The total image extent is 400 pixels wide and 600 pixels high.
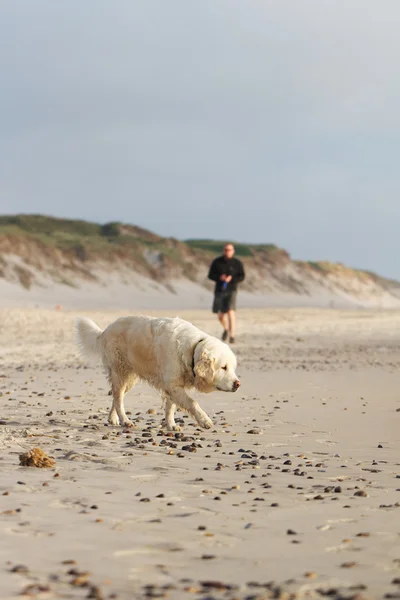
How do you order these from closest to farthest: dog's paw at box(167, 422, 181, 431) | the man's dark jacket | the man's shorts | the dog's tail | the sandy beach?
the sandy beach < dog's paw at box(167, 422, 181, 431) < the dog's tail < the man's shorts < the man's dark jacket

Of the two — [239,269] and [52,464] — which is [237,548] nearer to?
[52,464]

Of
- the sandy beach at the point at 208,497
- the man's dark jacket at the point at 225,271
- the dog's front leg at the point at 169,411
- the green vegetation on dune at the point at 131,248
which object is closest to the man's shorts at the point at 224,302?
the man's dark jacket at the point at 225,271

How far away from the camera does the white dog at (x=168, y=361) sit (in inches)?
317

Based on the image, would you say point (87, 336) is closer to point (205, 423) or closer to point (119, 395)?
point (119, 395)

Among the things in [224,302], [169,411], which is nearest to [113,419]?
[169,411]

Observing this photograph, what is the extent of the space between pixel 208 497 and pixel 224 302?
44.9ft

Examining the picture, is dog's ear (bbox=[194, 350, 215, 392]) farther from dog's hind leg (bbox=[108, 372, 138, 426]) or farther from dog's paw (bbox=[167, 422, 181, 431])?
dog's hind leg (bbox=[108, 372, 138, 426])

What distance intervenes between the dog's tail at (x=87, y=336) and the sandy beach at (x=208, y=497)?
2.46ft

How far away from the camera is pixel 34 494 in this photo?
5328mm

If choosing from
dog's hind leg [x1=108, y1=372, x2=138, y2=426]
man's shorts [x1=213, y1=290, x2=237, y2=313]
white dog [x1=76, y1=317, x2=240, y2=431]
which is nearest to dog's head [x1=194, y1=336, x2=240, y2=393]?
white dog [x1=76, y1=317, x2=240, y2=431]

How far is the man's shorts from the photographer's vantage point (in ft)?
62.3

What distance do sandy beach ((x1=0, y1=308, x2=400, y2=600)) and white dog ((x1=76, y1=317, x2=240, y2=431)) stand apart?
349 mm

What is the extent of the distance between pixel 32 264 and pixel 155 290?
10860 millimetres

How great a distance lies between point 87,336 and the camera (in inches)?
373
